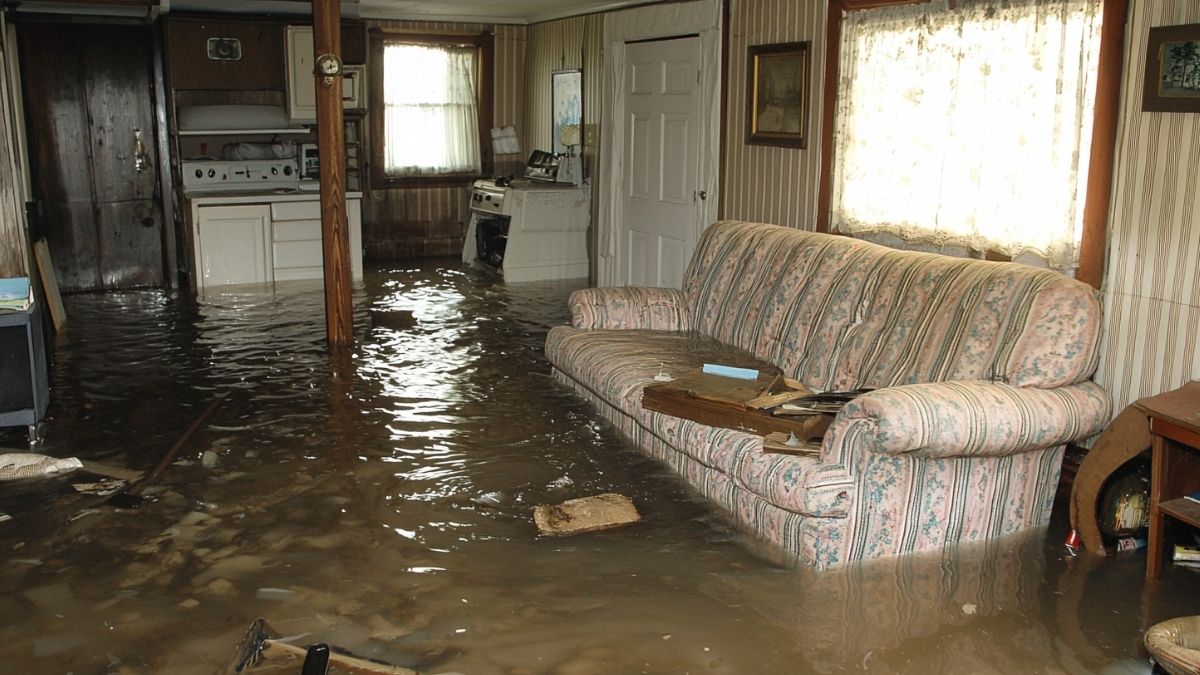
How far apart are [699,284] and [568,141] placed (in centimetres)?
433

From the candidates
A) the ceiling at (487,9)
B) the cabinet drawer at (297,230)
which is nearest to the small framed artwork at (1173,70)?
the ceiling at (487,9)

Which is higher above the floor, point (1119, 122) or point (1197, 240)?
point (1119, 122)

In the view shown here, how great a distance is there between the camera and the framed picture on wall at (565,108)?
359 inches

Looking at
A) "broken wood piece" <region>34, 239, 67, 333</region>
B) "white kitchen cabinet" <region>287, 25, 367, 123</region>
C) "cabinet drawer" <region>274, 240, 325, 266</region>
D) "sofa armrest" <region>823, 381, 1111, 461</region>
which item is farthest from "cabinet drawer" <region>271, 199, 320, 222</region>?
"sofa armrest" <region>823, 381, 1111, 461</region>

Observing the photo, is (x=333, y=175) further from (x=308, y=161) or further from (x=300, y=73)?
(x=308, y=161)

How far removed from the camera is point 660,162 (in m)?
7.14

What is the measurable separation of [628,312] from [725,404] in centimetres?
160

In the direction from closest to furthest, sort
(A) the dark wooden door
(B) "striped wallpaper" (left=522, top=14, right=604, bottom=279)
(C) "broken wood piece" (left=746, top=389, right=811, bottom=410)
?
(C) "broken wood piece" (left=746, top=389, right=811, bottom=410) < (A) the dark wooden door < (B) "striped wallpaper" (left=522, top=14, right=604, bottom=279)

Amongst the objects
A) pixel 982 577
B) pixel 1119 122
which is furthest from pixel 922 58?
pixel 982 577

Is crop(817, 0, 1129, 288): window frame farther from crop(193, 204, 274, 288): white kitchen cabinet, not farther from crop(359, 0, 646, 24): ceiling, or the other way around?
crop(193, 204, 274, 288): white kitchen cabinet

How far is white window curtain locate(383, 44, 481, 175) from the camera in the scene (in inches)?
388

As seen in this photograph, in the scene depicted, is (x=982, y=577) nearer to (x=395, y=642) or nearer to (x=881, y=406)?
(x=881, y=406)

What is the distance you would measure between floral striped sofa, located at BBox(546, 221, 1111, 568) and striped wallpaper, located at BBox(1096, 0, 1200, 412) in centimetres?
31

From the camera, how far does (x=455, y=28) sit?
32.4ft
